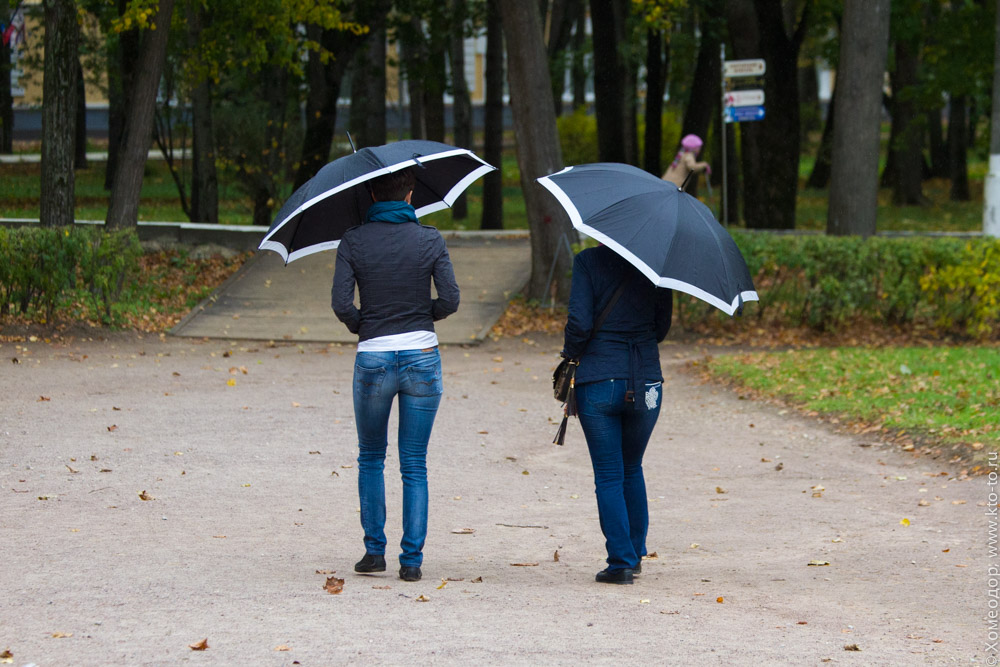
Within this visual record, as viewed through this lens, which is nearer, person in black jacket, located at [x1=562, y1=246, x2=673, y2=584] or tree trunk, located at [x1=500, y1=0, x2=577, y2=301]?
person in black jacket, located at [x1=562, y1=246, x2=673, y2=584]

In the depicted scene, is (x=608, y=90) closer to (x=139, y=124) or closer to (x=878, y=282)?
(x=878, y=282)

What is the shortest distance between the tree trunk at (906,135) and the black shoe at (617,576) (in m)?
24.8

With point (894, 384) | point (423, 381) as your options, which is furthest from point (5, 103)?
point (423, 381)

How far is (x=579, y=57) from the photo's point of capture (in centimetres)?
3094

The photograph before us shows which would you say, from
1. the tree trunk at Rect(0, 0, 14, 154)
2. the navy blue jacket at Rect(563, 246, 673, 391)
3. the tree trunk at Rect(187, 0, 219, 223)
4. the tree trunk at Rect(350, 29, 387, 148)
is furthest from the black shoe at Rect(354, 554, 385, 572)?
the tree trunk at Rect(0, 0, 14, 154)

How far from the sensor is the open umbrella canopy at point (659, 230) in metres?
4.94

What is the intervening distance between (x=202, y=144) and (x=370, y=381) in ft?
48.2

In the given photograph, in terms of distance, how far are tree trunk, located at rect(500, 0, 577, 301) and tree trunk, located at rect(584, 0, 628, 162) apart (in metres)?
8.10

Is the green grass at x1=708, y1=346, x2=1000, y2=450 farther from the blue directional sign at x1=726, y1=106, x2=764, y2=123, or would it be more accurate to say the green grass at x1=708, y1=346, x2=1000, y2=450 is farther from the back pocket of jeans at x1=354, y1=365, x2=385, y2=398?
the blue directional sign at x1=726, y1=106, x2=764, y2=123

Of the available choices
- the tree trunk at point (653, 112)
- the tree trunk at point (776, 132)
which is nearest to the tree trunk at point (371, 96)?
the tree trunk at point (653, 112)

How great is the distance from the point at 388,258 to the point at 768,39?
16.7 metres

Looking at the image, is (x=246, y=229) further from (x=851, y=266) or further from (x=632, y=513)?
(x=632, y=513)

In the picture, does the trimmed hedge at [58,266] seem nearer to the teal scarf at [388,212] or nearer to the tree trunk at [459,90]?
the teal scarf at [388,212]

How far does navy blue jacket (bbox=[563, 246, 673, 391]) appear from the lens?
203 inches
